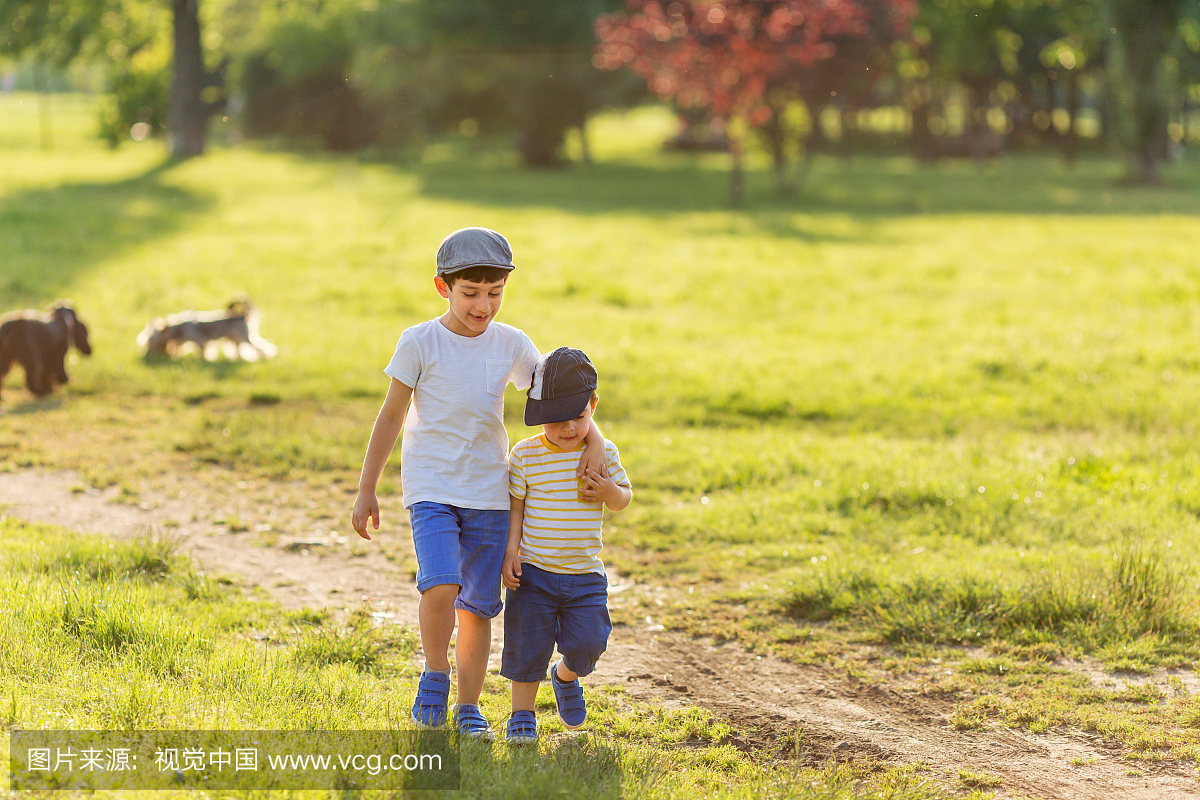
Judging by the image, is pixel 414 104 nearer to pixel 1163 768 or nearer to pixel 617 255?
pixel 617 255

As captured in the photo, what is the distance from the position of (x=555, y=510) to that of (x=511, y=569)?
0.83 ft

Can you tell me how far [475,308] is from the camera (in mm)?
3672

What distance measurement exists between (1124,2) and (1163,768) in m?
27.6

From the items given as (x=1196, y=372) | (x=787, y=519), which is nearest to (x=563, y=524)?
(x=787, y=519)

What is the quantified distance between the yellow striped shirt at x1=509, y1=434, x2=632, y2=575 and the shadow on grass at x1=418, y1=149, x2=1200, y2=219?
52.3ft

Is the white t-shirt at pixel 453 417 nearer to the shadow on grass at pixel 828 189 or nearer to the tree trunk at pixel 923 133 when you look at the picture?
the shadow on grass at pixel 828 189

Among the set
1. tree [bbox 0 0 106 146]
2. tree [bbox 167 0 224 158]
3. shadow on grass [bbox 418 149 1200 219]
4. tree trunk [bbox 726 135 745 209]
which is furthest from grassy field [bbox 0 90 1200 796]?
tree [bbox 167 0 224 158]

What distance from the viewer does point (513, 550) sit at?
12.2 feet

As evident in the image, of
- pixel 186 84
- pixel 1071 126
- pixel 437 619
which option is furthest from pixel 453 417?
pixel 1071 126

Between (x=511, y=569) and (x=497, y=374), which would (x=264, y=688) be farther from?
(x=497, y=374)

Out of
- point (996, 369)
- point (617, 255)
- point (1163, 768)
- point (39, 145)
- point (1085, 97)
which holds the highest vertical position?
point (1085, 97)

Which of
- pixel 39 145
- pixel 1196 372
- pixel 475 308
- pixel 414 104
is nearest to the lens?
pixel 475 308

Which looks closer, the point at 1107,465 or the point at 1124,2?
the point at 1107,465

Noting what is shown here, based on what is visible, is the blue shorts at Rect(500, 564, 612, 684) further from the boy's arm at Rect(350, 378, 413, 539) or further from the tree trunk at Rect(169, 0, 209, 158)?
the tree trunk at Rect(169, 0, 209, 158)
